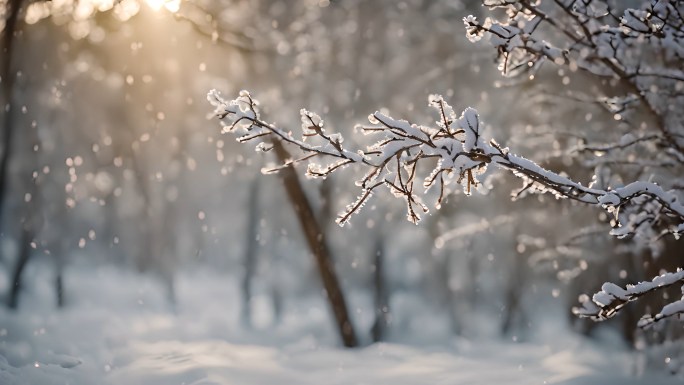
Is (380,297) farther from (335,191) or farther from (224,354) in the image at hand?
(224,354)

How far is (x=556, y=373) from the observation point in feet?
25.2

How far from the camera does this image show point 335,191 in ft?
43.7

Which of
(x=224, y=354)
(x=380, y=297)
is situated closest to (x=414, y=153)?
(x=224, y=354)

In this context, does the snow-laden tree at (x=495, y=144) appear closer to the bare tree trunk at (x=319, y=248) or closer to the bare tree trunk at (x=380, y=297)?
the bare tree trunk at (x=319, y=248)

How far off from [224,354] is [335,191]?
16.5ft

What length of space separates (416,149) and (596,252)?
928 cm

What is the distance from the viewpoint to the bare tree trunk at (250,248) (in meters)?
16.4

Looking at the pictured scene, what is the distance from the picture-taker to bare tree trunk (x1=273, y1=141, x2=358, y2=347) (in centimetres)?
1006

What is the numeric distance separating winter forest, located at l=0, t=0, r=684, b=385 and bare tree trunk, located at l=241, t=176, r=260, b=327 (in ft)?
0.24

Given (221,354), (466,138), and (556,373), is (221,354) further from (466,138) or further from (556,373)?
(466,138)

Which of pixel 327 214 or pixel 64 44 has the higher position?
pixel 64 44

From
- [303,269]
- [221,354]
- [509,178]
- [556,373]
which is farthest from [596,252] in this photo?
[303,269]

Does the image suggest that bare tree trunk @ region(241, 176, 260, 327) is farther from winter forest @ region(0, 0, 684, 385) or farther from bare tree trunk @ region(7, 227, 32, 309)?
bare tree trunk @ region(7, 227, 32, 309)

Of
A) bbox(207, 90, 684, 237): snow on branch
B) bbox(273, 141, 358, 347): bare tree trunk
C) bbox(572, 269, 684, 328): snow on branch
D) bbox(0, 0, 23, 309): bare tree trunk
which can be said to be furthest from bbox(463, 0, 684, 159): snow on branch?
bbox(0, 0, 23, 309): bare tree trunk
